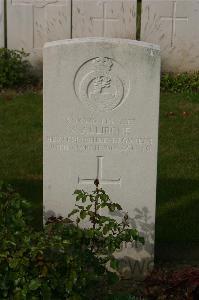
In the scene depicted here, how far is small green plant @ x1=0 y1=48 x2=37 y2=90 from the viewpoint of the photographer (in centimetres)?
1080

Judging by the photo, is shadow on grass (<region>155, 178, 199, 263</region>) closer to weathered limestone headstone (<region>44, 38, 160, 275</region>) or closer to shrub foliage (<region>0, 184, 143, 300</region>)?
weathered limestone headstone (<region>44, 38, 160, 275</region>)

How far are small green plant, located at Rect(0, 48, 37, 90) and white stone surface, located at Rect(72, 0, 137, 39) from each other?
2.66 ft

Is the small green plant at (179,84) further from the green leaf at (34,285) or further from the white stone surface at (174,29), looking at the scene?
the green leaf at (34,285)

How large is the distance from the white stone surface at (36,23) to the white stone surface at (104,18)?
0.46 ft

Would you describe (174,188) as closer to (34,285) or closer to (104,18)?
(34,285)

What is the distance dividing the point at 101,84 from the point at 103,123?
264 mm

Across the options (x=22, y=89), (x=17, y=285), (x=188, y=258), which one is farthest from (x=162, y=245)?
(x=22, y=89)

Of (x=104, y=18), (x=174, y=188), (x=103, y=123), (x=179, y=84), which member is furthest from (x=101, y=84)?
(x=104, y=18)

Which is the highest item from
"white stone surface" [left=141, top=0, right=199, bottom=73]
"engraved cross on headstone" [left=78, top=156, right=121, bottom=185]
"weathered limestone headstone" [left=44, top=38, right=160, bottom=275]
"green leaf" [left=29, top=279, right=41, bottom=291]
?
"white stone surface" [left=141, top=0, right=199, bottom=73]

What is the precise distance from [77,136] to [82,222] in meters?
0.62

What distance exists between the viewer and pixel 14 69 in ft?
35.8

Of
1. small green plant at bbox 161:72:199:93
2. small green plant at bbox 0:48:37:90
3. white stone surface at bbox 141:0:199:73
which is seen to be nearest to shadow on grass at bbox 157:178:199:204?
small green plant at bbox 161:72:199:93

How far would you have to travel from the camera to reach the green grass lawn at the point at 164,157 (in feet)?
21.7

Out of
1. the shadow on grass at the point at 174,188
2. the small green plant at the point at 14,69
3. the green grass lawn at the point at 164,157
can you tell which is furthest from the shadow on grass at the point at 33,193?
the small green plant at the point at 14,69
